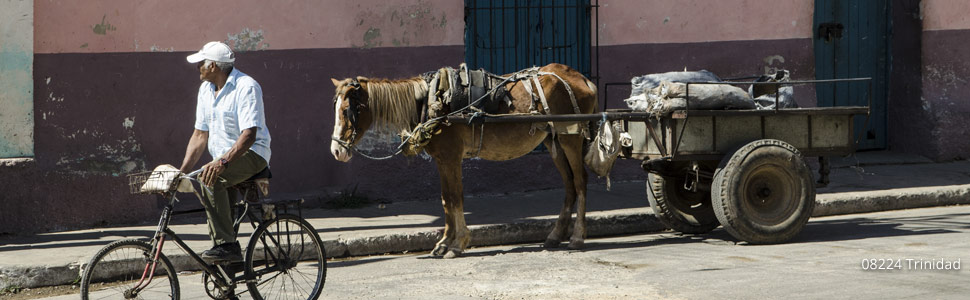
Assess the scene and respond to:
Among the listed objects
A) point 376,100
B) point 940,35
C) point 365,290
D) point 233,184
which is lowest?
point 365,290

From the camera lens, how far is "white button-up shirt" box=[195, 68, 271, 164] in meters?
6.05

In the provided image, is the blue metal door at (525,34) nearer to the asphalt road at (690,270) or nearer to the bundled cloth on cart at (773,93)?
the asphalt road at (690,270)

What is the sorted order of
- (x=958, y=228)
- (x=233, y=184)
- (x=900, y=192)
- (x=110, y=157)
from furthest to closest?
1. (x=900, y=192)
2. (x=110, y=157)
3. (x=958, y=228)
4. (x=233, y=184)

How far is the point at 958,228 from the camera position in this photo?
8.83 metres

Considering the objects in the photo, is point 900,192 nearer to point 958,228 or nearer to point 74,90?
point 958,228

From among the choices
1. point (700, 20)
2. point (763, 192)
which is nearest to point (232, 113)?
point (763, 192)

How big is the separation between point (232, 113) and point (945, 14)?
9.56 m

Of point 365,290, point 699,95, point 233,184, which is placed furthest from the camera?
point 699,95

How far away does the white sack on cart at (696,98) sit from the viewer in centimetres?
805

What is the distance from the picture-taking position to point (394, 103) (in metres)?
7.83

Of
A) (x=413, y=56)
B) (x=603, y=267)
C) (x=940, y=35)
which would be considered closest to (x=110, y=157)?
(x=413, y=56)

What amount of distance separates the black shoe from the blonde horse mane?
6.42 feet

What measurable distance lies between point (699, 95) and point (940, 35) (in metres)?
6.04

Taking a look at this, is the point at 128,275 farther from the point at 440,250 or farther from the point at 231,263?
the point at 440,250
